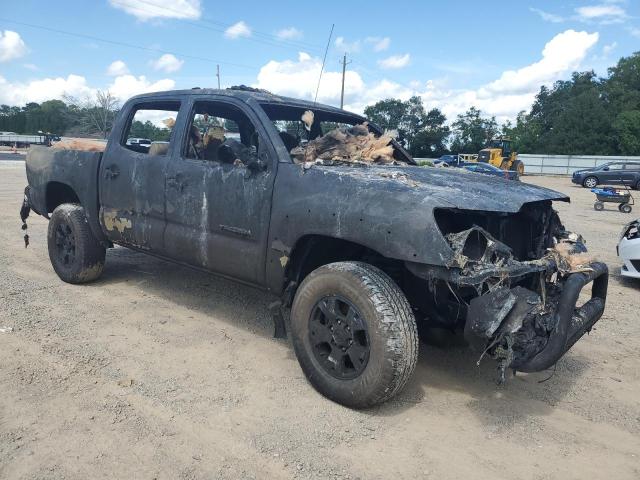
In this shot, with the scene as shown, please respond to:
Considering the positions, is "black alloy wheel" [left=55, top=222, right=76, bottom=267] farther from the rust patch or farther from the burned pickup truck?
the rust patch

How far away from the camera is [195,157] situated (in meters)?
4.38

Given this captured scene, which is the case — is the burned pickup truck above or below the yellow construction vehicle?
below

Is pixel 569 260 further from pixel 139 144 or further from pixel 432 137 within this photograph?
pixel 432 137

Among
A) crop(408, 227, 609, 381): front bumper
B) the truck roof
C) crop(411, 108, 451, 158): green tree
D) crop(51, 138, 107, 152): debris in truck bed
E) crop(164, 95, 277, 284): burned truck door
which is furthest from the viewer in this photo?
crop(411, 108, 451, 158): green tree

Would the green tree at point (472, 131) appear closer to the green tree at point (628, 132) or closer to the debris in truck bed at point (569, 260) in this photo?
the green tree at point (628, 132)

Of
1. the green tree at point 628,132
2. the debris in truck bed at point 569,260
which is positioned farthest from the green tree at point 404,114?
the debris in truck bed at point 569,260

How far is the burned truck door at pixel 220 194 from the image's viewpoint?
148 inches

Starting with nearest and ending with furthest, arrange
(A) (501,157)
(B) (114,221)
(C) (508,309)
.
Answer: (C) (508,309) → (B) (114,221) → (A) (501,157)

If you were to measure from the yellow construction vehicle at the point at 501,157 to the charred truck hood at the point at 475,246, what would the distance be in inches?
1330

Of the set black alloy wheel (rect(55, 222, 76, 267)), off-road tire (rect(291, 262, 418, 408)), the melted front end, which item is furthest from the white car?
black alloy wheel (rect(55, 222, 76, 267))

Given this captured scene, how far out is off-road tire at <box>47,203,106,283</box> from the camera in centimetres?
530

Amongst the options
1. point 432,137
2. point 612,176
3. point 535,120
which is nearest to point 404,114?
point 432,137

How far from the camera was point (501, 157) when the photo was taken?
128ft

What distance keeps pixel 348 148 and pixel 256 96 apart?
830 mm
